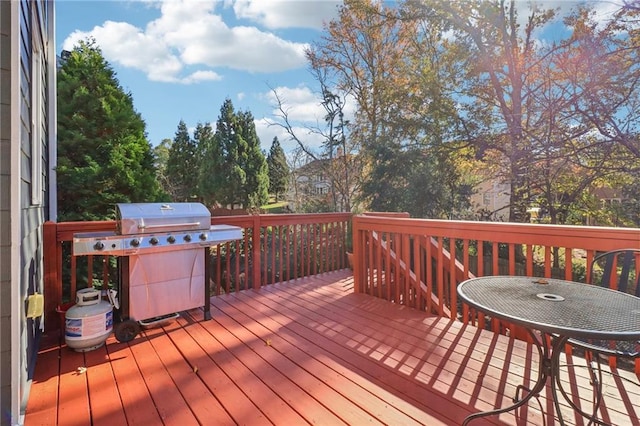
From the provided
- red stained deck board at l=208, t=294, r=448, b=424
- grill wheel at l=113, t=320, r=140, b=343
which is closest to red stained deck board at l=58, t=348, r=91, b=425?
grill wheel at l=113, t=320, r=140, b=343

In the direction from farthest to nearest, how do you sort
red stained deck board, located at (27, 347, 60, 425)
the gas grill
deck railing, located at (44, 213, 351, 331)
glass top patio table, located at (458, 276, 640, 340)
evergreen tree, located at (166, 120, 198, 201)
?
evergreen tree, located at (166, 120, 198, 201), deck railing, located at (44, 213, 351, 331), the gas grill, red stained deck board, located at (27, 347, 60, 425), glass top patio table, located at (458, 276, 640, 340)

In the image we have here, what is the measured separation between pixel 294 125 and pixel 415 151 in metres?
3.71

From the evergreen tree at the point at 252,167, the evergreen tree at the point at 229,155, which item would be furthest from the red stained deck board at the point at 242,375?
the evergreen tree at the point at 229,155

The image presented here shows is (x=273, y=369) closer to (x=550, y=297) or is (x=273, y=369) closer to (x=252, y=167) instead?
(x=550, y=297)

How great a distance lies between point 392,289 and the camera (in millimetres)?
3824

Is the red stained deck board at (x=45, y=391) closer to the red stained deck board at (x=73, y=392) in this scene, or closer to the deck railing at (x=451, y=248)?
the red stained deck board at (x=73, y=392)

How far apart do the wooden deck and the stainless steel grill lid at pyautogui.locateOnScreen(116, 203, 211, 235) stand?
35.8 inches

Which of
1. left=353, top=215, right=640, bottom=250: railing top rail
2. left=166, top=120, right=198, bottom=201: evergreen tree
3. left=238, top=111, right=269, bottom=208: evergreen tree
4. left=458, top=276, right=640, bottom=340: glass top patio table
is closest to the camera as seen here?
left=458, top=276, right=640, bottom=340: glass top patio table

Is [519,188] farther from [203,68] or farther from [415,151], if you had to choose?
[203,68]

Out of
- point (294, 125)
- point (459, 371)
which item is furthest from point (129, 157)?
point (459, 371)

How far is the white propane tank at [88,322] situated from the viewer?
92.3 inches

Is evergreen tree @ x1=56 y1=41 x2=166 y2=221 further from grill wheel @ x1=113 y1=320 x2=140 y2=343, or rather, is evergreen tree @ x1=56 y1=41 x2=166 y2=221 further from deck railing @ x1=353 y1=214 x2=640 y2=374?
deck railing @ x1=353 y1=214 x2=640 y2=374

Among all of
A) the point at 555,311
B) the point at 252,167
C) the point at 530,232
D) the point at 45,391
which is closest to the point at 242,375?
the point at 45,391

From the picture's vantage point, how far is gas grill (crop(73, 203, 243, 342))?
2484mm
